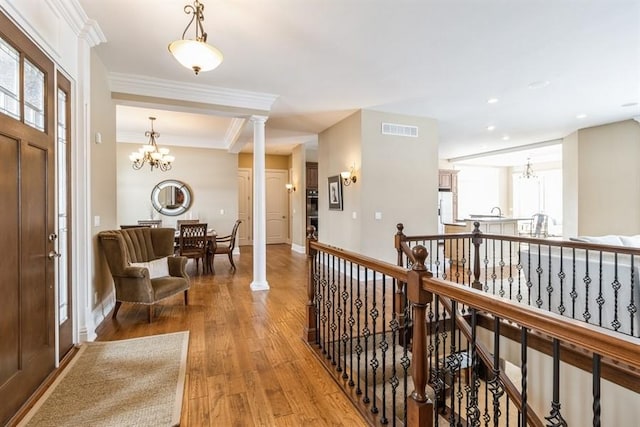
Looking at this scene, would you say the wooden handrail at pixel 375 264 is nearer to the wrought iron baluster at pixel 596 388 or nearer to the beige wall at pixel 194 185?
the wrought iron baluster at pixel 596 388

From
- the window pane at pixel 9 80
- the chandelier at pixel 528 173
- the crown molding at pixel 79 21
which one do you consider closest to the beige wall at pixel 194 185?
the crown molding at pixel 79 21

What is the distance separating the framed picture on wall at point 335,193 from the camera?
5902mm

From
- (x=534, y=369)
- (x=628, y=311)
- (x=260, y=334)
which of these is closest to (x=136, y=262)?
(x=260, y=334)

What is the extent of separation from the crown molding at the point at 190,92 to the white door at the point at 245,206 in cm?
505

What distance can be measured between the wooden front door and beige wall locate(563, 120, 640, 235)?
847 centimetres

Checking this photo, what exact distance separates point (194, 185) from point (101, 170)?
449 cm

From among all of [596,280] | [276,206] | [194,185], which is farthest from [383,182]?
[276,206]

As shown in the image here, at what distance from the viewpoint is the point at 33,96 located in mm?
2129

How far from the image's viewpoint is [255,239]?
15.7 feet

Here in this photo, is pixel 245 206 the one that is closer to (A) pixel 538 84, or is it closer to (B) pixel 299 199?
(B) pixel 299 199

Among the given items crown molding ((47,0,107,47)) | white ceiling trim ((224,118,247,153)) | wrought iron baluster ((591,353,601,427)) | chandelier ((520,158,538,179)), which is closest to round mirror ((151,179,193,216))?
white ceiling trim ((224,118,247,153))

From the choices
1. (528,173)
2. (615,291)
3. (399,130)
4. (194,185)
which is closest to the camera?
(615,291)

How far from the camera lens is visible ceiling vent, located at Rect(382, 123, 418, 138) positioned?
537 centimetres

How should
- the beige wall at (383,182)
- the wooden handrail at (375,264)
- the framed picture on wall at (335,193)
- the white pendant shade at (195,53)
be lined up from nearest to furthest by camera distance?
1. the wooden handrail at (375,264)
2. the white pendant shade at (195,53)
3. the beige wall at (383,182)
4. the framed picture on wall at (335,193)
